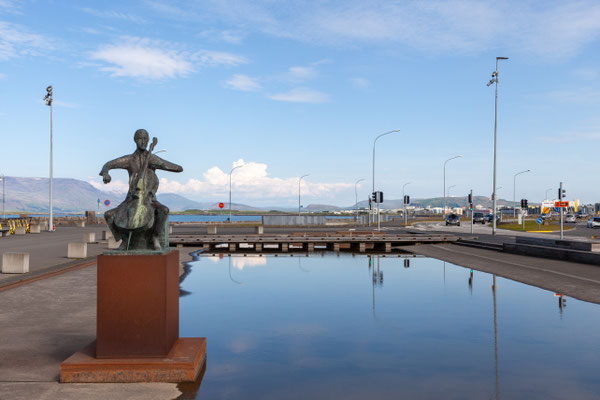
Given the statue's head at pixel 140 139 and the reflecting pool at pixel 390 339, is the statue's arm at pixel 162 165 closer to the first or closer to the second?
the statue's head at pixel 140 139

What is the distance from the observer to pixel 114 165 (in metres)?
8.09

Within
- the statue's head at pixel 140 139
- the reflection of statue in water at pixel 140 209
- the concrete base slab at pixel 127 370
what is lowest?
the concrete base slab at pixel 127 370

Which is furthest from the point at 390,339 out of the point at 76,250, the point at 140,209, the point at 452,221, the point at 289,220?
the point at 289,220

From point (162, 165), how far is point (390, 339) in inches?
212

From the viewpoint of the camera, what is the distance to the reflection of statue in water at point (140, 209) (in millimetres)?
7668

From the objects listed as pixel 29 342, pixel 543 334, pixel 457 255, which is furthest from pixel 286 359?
pixel 457 255

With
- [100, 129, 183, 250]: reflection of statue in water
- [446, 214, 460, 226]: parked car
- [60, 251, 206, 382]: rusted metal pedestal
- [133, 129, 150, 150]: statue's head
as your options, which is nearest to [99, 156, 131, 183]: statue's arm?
[100, 129, 183, 250]: reflection of statue in water

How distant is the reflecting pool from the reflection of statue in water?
222cm

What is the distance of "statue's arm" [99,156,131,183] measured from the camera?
313 inches

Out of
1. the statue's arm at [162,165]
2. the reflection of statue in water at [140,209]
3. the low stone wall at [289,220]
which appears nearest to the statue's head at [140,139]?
the reflection of statue in water at [140,209]

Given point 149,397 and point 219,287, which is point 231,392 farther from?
point 219,287

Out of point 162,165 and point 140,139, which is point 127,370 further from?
point 140,139

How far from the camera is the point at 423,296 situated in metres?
15.3

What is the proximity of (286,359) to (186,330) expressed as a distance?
2.93 m
